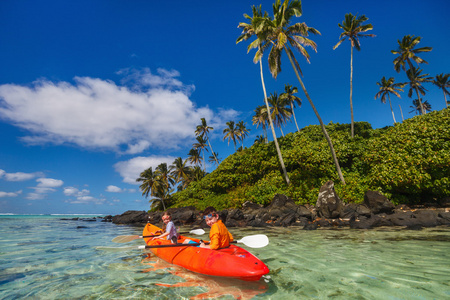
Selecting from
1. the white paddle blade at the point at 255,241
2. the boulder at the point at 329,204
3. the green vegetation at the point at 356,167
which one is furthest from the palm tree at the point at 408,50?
the white paddle blade at the point at 255,241

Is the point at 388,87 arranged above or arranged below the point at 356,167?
above

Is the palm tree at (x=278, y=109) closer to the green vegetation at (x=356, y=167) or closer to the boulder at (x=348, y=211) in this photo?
the green vegetation at (x=356, y=167)

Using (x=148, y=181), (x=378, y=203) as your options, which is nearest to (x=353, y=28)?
(x=378, y=203)

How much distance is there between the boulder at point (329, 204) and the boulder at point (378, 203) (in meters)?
1.77

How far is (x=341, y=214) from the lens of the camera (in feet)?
46.7

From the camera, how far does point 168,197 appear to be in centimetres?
3784

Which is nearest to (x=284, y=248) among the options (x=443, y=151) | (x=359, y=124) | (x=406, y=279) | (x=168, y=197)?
(x=406, y=279)

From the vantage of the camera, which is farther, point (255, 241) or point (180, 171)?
point (180, 171)

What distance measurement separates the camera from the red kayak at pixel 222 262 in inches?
155

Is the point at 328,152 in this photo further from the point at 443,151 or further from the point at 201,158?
the point at 201,158

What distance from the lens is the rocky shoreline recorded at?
1101 centimetres

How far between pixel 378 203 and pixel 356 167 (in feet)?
20.7

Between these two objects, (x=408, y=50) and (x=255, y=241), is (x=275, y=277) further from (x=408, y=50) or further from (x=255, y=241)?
(x=408, y=50)

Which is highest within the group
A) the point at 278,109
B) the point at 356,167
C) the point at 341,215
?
the point at 278,109
